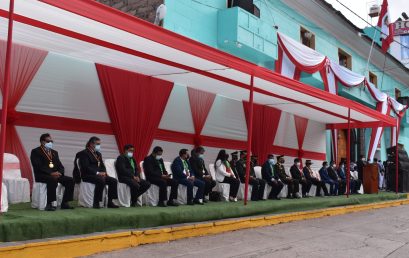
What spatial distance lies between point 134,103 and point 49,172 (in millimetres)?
3489

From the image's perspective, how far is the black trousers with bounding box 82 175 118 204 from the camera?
7.39 meters

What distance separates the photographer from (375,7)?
81.7 feet

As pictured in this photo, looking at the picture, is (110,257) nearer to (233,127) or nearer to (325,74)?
(233,127)

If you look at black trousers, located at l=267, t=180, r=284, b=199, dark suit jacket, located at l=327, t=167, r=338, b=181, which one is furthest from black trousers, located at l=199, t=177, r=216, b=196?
dark suit jacket, located at l=327, t=167, r=338, b=181

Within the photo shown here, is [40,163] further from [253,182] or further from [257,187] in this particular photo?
[257,187]

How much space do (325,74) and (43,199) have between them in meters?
12.1

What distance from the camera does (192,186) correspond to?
881 cm

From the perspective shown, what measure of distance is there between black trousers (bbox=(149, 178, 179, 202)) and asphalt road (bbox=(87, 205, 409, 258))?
4.82ft

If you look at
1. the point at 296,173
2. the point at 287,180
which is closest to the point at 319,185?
the point at 296,173

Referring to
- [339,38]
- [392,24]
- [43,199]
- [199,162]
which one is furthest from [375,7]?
[43,199]

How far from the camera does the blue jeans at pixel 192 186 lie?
28.8 ft

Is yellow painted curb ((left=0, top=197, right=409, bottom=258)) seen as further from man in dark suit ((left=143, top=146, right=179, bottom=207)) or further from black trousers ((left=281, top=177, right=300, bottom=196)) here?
black trousers ((left=281, top=177, right=300, bottom=196))

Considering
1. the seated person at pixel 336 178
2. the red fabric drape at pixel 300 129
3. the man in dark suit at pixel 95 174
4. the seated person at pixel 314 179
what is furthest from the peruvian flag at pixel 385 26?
the man in dark suit at pixel 95 174

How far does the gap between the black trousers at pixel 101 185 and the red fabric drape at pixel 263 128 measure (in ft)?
21.7
